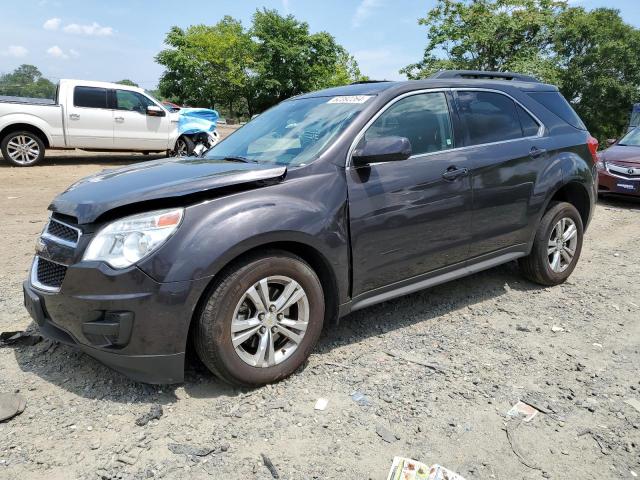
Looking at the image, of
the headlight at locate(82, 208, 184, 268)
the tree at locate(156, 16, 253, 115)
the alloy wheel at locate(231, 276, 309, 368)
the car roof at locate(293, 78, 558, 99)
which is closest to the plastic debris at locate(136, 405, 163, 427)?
the alloy wheel at locate(231, 276, 309, 368)

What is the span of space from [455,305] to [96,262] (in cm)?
283

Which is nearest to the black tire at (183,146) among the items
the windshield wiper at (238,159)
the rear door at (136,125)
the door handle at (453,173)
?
the rear door at (136,125)

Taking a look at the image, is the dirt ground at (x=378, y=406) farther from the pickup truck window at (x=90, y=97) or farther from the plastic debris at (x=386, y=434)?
the pickup truck window at (x=90, y=97)

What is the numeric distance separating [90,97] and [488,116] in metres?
10.3

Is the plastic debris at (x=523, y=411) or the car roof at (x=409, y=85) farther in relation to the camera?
the car roof at (x=409, y=85)

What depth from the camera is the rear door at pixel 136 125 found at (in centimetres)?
1191

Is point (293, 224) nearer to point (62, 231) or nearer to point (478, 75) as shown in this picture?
point (62, 231)

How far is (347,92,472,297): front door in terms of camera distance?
124 inches

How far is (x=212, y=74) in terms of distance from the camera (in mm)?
52031

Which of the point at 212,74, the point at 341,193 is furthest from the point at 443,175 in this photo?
the point at 212,74

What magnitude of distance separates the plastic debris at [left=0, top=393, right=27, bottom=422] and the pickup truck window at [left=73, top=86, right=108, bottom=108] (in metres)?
10.2

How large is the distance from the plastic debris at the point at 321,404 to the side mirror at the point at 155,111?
10.8 m

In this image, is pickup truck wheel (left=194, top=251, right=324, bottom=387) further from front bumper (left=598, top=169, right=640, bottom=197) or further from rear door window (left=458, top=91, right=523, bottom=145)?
front bumper (left=598, top=169, right=640, bottom=197)

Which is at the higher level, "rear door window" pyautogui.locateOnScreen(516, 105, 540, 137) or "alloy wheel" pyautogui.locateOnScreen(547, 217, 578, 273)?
"rear door window" pyautogui.locateOnScreen(516, 105, 540, 137)
